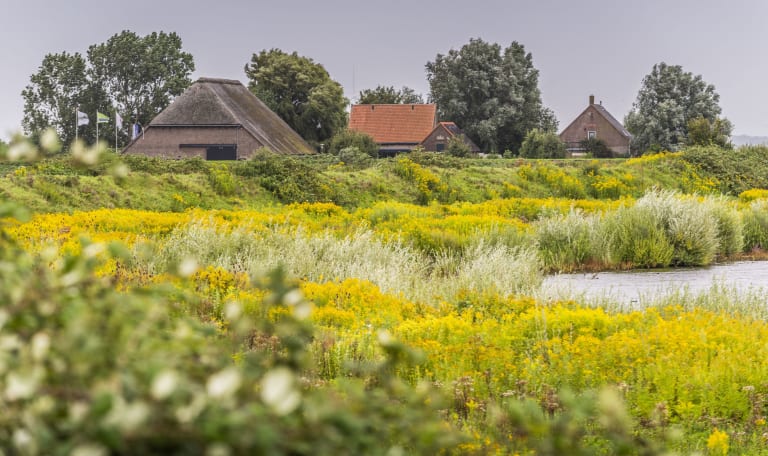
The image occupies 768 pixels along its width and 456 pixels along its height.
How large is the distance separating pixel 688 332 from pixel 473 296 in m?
2.89

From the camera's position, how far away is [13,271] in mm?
2023

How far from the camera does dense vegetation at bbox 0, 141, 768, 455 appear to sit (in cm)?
174

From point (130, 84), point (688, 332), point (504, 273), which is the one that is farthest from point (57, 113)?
point (688, 332)

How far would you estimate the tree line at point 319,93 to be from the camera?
62531mm

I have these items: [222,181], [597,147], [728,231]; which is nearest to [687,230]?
[728,231]

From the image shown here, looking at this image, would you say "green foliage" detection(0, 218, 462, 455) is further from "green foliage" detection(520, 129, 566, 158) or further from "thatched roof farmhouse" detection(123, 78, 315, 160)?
Result: "green foliage" detection(520, 129, 566, 158)

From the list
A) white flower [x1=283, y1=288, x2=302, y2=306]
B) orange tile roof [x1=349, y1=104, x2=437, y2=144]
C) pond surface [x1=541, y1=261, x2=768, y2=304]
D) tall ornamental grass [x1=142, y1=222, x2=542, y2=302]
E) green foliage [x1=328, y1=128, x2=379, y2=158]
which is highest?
orange tile roof [x1=349, y1=104, x2=437, y2=144]

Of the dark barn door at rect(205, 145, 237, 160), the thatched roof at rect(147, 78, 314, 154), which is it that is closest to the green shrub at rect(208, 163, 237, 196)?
the thatched roof at rect(147, 78, 314, 154)

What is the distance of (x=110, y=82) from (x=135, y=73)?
2149mm

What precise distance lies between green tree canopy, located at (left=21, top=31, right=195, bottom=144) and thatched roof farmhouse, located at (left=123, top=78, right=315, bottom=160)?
13.9 m

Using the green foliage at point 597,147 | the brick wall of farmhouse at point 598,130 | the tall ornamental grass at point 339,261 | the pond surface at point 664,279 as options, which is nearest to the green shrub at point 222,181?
the tall ornamental grass at point 339,261

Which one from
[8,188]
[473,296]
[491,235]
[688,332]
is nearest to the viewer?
[688,332]

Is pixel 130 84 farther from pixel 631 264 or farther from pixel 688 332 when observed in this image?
pixel 688 332

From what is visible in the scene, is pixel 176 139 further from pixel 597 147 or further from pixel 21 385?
pixel 21 385
